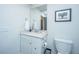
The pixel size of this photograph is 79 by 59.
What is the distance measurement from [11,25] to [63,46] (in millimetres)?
629

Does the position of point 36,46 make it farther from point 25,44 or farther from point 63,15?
point 63,15

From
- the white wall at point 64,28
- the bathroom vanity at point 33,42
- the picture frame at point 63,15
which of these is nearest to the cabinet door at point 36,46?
the bathroom vanity at point 33,42

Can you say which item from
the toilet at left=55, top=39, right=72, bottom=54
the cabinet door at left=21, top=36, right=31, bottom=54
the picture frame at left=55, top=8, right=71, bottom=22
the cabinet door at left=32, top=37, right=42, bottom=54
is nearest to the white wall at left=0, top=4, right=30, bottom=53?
the cabinet door at left=21, top=36, right=31, bottom=54

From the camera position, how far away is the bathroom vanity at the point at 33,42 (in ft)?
3.84

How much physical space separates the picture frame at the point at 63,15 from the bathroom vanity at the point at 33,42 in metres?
0.22

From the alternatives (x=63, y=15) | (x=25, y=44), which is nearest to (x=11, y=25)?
(x=25, y=44)

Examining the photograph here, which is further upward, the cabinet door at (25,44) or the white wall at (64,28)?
the white wall at (64,28)

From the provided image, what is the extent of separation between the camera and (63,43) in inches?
45.5

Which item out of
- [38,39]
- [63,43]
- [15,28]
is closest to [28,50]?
[38,39]

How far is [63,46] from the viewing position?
45.3 inches

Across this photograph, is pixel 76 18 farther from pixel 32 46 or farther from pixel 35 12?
pixel 32 46

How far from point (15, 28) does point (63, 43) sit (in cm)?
57

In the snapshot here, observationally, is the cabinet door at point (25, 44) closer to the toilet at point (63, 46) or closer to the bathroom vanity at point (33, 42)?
the bathroom vanity at point (33, 42)

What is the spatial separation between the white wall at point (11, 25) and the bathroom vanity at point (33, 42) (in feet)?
0.19
